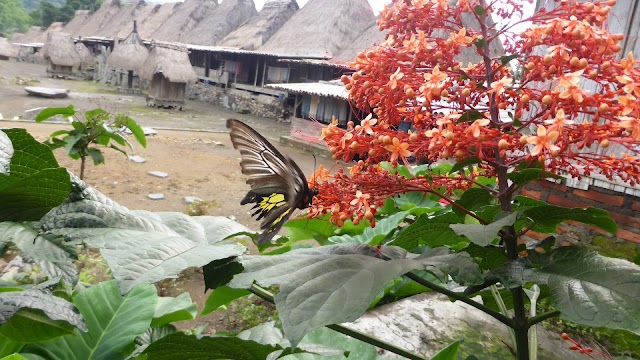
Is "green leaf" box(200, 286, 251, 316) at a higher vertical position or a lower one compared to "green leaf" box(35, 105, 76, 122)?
lower

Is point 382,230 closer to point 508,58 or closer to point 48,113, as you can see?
point 508,58

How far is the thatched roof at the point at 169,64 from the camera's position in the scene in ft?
63.1

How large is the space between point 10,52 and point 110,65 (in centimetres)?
1674

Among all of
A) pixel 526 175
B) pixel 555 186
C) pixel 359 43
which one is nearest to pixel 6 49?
pixel 359 43

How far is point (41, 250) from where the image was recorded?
0.77 metres

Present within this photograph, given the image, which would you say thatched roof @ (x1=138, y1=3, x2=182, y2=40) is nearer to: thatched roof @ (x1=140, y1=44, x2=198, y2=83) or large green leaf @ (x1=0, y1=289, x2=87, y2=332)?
thatched roof @ (x1=140, y1=44, x2=198, y2=83)

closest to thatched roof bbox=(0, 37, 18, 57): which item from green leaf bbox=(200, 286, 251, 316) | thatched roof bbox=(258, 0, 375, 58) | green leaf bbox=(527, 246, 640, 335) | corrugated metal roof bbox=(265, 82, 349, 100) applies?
thatched roof bbox=(258, 0, 375, 58)

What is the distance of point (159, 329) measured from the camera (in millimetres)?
1586

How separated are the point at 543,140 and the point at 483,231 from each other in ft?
0.74

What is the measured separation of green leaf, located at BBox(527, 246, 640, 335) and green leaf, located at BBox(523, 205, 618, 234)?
8cm

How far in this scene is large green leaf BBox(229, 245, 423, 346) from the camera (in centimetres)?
65

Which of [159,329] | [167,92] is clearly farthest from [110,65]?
[159,329]

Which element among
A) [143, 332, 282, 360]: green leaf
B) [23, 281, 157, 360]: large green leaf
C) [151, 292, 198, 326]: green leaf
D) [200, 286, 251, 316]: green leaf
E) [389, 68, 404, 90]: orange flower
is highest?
[389, 68, 404, 90]: orange flower

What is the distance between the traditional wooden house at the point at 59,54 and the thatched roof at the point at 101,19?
7.26m
